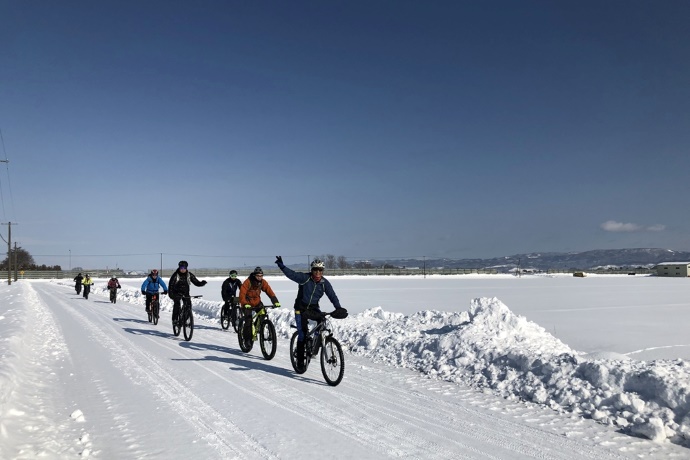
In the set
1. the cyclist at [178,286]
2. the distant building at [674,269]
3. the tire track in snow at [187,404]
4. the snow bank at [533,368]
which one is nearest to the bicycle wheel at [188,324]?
the cyclist at [178,286]

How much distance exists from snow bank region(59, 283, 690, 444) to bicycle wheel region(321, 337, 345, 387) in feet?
6.76

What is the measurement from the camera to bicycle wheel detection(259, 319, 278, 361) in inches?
441

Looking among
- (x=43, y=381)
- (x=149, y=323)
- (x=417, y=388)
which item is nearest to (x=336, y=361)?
(x=417, y=388)

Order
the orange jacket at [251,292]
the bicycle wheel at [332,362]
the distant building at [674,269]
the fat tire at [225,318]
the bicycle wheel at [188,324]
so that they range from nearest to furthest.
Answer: the bicycle wheel at [332,362]
the orange jacket at [251,292]
the bicycle wheel at [188,324]
the fat tire at [225,318]
the distant building at [674,269]

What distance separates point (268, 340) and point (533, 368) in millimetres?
5698

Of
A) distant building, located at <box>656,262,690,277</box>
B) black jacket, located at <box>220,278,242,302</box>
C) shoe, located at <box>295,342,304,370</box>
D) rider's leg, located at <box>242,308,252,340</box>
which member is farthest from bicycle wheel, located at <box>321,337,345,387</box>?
distant building, located at <box>656,262,690,277</box>

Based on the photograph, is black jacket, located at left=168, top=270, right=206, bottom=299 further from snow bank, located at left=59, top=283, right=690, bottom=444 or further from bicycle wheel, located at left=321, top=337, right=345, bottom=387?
bicycle wheel, located at left=321, top=337, right=345, bottom=387

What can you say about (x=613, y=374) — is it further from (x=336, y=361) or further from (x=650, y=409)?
(x=336, y=361)

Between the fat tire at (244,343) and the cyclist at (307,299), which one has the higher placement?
the cyclist at (307,299)

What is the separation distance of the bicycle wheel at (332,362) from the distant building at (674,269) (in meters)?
119

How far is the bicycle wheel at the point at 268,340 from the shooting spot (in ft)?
36.7

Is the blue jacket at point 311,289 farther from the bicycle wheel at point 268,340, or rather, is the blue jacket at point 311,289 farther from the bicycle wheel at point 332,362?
the bicycle wheel at point 268,340

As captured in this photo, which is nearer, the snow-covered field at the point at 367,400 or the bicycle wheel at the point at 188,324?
the snow-covered field at the point at 367,400

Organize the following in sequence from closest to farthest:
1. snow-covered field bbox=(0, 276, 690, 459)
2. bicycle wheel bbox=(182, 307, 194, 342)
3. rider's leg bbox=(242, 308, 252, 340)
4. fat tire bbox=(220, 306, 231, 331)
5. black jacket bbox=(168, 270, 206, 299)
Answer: snow-covered field bbox=(0, 276, 690, 459)
rider's leg bbox=(242, 308, 252, 340)
bicycle wheel bbox=(182, 307, 194, 342)
black jacket bbox=(168, 270, 206, 299)
fat tire bbox=(220, 306, 231, 331)
